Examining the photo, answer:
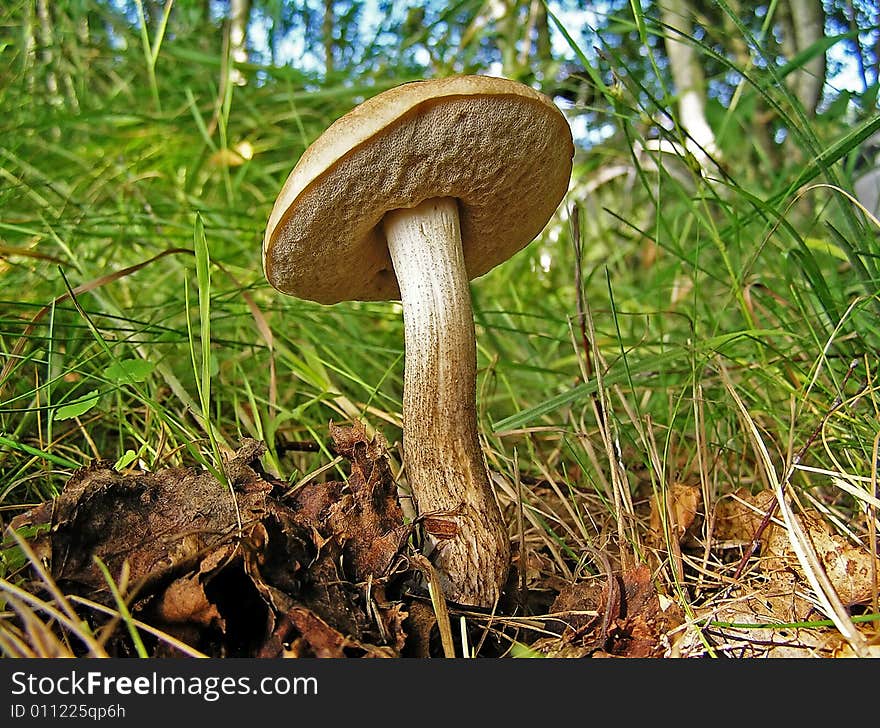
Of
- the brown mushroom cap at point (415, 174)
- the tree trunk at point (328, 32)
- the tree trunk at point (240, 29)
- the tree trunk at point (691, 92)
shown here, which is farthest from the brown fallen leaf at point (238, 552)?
the tree trunk at point (691, 92)

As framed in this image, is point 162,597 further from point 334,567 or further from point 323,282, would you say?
point 323,282

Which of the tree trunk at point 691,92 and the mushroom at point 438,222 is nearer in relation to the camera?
the mushroom at point 438,222

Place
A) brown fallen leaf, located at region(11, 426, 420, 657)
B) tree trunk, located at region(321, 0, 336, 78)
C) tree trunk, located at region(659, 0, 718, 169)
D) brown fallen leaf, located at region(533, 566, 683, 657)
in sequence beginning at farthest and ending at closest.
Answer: tree trunk, located at region(659, 0, 718, 169), tree trunk, located at region(321, 0, 336, 78), brown fallen leaf, located at region(533, 566, 683, 657), brown fallen leaf, located at region(11, 426, 420, 657)

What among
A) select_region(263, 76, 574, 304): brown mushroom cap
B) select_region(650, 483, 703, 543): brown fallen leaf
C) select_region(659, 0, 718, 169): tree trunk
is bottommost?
select_region(650, 483, 703, 543): brown fallen leaf

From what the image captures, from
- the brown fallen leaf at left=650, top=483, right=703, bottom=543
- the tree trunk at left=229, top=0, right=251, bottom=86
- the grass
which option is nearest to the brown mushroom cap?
the grass

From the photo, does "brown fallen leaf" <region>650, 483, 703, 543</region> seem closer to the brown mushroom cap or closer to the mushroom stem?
the mushroom stem

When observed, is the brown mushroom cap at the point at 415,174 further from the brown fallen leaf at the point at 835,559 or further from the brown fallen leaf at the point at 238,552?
the brown fallen leaf at the point at 835,559

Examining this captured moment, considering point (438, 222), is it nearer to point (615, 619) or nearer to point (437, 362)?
point (437, 362)
